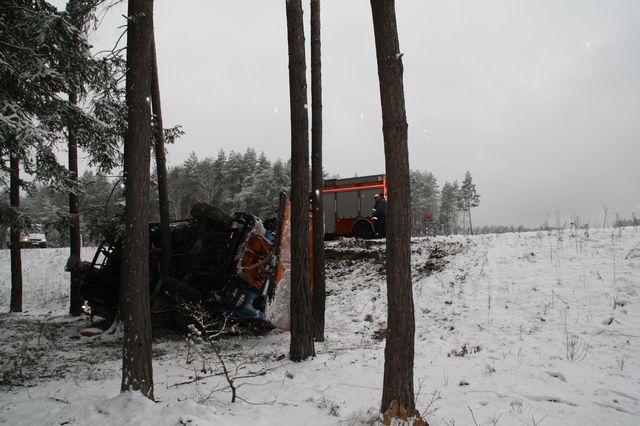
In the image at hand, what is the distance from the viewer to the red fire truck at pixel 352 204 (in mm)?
17609

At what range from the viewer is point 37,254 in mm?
21922

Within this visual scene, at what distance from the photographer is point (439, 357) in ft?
20.9

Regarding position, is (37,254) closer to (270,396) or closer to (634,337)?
(270,396)

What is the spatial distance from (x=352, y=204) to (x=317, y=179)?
1039 centimetres

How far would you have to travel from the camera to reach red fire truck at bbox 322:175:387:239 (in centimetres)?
1761

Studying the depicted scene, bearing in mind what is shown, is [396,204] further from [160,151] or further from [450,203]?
[450,203]

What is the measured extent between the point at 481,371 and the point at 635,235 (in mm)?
6505

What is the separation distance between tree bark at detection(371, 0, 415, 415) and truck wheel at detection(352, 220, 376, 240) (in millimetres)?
13385

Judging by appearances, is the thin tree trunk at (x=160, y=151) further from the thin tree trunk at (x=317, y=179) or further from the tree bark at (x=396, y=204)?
the tree bark at (x=396, y=204)

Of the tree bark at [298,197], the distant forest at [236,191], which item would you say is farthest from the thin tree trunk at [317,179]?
the distant forest at [236,191]

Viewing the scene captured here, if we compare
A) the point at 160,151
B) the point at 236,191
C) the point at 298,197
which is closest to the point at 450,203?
the point at 236,191

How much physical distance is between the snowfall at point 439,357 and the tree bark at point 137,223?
1.26 ft

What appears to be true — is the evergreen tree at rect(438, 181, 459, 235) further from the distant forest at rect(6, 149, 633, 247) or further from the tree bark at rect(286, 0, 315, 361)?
the tree bark at rect(286, 0, 315, 361)

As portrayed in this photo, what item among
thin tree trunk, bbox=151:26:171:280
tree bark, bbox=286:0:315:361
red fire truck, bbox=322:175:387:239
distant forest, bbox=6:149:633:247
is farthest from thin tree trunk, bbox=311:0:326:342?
distant forest, bbox=6:149:633:247
